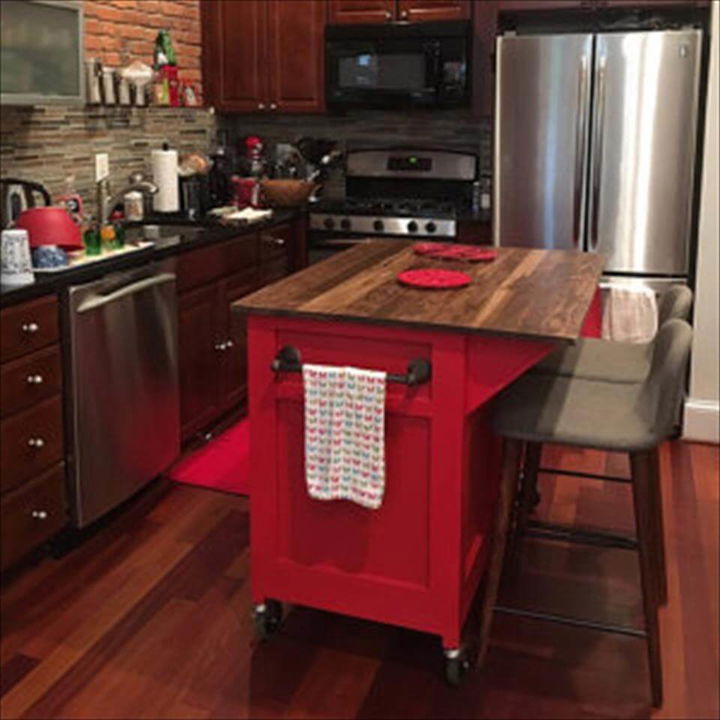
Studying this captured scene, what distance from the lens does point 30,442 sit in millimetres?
2814

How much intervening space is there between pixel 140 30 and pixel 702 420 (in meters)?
3.12

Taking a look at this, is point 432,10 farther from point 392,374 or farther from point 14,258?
point 392,374

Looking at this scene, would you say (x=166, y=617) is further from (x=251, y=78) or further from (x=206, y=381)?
(x=251, y=78)

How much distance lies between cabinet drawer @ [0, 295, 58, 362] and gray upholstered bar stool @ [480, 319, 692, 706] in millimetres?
1378

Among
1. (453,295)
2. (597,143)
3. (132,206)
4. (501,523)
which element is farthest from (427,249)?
(132,206)

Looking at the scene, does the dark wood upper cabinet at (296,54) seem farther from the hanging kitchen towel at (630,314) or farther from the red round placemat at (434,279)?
the red round placemat at (434,279)

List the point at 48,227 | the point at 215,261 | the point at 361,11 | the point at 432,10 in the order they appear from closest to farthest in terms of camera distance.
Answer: the point at 48,227 → the point at 215,261 → the point at 432,10 → the point at 361,11

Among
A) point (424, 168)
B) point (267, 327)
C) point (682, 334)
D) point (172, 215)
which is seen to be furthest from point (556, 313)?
point (424, 168)

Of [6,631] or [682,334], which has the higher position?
[682,334]

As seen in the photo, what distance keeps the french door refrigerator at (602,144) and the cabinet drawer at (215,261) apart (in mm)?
1145

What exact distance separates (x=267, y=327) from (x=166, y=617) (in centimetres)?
95

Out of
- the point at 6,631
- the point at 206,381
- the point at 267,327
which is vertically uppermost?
the point at 267,327

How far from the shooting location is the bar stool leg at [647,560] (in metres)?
2.26

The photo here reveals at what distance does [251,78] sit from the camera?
5.04 metres
